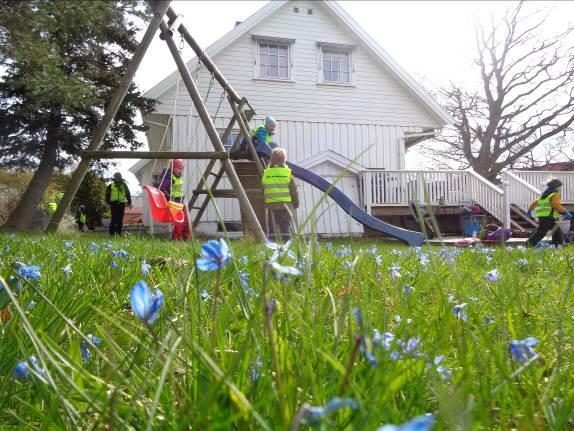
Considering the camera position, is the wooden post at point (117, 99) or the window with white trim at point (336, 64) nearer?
the wooden post at point (117, 99)

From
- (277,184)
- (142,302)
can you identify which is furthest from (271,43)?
(142,302)

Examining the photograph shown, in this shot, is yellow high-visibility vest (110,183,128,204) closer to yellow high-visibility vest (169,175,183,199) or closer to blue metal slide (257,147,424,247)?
yellow high-visibility vest (169,175,183,199)

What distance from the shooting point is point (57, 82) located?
42.6ft

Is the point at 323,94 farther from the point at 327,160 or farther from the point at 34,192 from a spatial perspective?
the point at 34,192

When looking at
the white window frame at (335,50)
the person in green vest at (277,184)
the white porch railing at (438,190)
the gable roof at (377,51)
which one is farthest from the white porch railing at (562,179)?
the person in green vest at (277,184)

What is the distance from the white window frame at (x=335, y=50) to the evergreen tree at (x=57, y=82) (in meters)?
5.86

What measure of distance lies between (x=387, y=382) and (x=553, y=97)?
1258 inches

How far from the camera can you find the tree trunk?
16547 mm

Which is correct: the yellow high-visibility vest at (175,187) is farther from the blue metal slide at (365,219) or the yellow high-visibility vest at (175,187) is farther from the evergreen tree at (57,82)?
the evergreen tree at (57,82)

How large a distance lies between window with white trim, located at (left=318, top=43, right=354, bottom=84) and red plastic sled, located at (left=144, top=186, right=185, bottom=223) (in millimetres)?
10242

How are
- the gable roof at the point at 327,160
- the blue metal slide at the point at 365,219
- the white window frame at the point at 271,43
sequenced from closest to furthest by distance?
1. the blue metal slide at the point at 365,219
2. the gable roof at the point at 327,160
3. the white window frame at the point at 271,43

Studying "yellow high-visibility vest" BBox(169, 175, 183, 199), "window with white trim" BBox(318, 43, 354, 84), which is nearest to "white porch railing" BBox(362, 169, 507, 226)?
"window with white trim" BBox(318, 43, 354, 84)

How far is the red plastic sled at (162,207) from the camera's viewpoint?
28.7 ft

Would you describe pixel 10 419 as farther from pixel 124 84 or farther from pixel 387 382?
pixel 124 84
